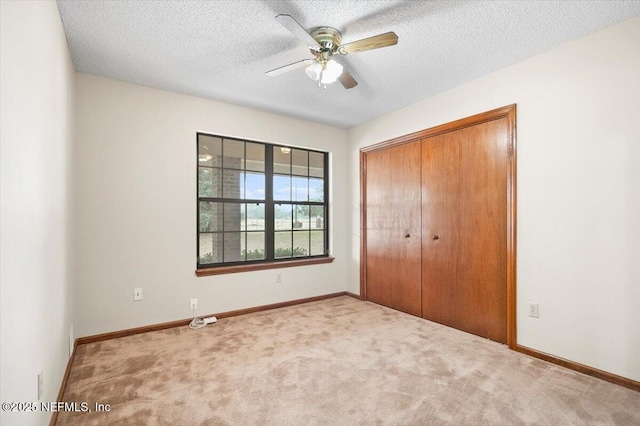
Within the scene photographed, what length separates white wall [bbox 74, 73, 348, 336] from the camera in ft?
9.49

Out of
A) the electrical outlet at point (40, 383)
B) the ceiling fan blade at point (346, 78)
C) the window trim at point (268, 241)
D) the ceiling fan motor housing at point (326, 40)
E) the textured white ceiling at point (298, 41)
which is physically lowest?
the electrical outlet at point (40, 383)

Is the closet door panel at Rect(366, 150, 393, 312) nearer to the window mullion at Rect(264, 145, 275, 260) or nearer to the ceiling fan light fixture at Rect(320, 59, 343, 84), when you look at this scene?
the window mullion at Rect(264, 145, 275, 260)

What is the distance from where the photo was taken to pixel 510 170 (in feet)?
9.11

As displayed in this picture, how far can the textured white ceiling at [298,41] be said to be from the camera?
2.00 meters

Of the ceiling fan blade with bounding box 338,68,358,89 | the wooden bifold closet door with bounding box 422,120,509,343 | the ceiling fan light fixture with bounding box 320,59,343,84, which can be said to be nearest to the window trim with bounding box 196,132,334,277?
the wooden bifold closet door with bounding box 422,120,509,343

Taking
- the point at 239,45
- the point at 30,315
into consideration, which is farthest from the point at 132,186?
the point at 30,315

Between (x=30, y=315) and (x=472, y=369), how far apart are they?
2759 millimetres

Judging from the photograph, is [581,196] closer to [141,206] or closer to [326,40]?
[326,40]

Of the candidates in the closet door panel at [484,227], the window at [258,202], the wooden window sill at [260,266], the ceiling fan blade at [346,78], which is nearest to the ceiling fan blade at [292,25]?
the ceiling fan blade at [346,78]

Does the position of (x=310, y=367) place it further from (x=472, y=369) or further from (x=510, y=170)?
(x=510, y=170)

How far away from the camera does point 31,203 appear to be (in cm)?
140

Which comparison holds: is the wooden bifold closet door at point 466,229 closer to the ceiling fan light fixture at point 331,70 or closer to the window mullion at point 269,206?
the ceiling fan light fixture at point 331,70

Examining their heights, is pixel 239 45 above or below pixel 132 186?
above

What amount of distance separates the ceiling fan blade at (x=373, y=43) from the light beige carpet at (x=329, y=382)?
2.29 meters
